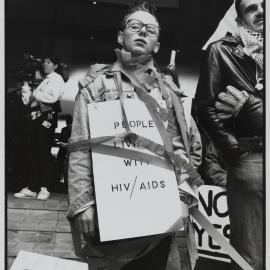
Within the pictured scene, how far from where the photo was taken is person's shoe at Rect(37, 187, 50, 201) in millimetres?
1465

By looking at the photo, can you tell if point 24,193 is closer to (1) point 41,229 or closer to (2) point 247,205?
(1) point 41,229

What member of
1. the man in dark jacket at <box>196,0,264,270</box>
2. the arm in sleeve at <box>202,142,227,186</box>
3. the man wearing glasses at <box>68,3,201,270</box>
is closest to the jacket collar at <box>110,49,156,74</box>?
the man wearing glasses at <box>68,3,201,270</box>

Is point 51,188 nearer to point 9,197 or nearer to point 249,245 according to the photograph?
point 9,197

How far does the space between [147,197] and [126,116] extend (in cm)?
29

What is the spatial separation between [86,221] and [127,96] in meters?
0.46

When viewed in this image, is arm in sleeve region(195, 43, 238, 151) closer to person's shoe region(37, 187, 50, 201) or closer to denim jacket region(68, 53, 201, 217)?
denim jacket region(68, 53, 201, 217)

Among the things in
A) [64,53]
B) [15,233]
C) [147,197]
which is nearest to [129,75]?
[64,53]

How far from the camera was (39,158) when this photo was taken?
1469mm

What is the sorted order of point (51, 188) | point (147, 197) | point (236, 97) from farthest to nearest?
1. point (236, 97)
2. point (51, 188)
3. point (147, 197)

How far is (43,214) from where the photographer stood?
1475 millimetres

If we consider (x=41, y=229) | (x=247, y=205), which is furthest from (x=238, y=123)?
(x=41, y=229)

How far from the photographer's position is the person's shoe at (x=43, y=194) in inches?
57.7

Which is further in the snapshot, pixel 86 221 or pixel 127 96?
pixel 127 96

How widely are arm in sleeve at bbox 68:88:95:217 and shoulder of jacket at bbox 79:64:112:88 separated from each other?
0.15 ft
